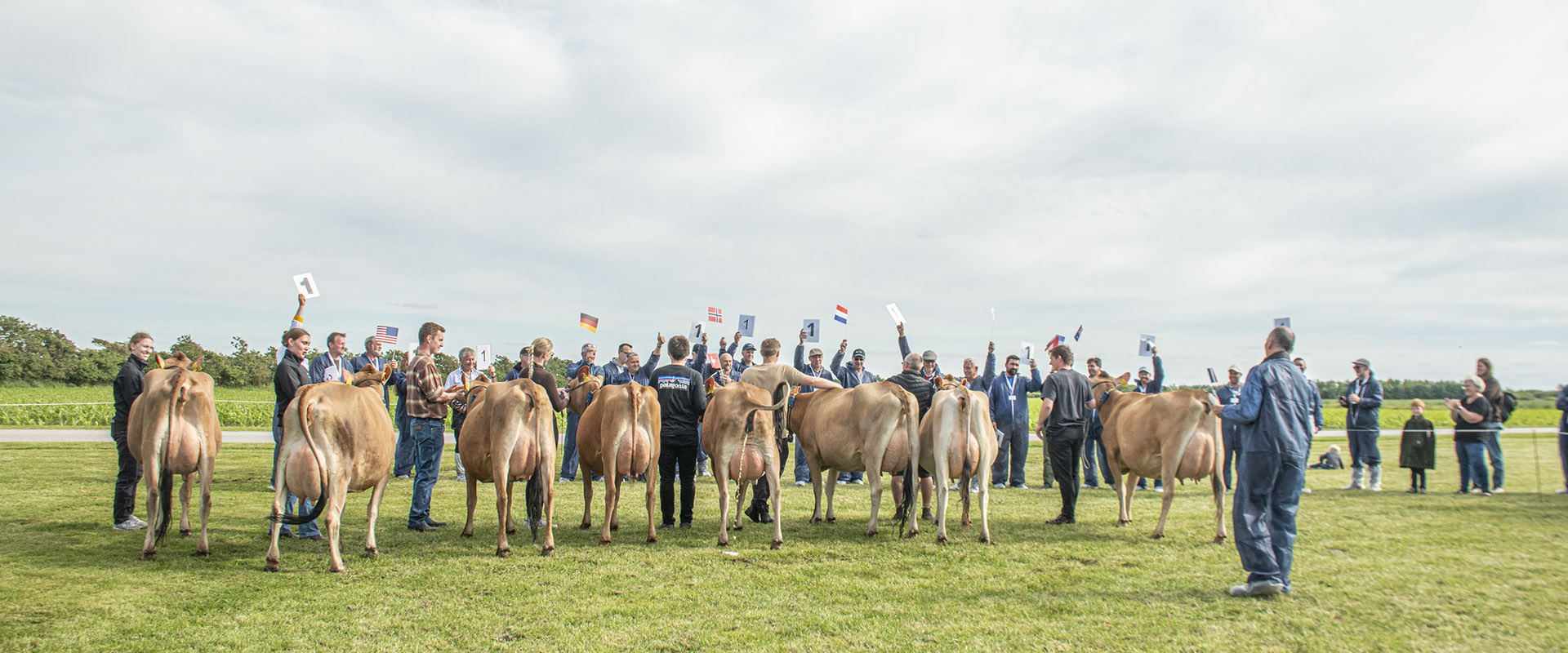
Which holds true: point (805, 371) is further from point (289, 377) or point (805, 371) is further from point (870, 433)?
point (289, 377)

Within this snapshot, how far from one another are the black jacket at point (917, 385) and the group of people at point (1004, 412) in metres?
0.02

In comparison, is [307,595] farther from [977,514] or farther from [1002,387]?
[1002,387]

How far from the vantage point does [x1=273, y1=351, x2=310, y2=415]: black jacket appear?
7922 mm

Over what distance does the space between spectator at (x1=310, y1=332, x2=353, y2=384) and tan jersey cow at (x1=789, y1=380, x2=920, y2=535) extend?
6156 millimetres

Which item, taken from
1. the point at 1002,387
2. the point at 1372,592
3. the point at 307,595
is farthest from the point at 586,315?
the point at 1372,592

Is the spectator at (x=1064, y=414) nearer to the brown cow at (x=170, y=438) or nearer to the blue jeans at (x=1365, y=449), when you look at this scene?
the blue jeans at (x=1365, y=449)

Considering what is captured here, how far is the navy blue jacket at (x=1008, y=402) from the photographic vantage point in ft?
44.8

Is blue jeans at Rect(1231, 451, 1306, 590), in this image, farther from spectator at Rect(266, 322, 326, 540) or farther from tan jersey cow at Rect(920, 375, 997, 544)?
spectator at Rect(266, 322, 326, 540)

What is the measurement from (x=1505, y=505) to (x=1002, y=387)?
24.1 feet

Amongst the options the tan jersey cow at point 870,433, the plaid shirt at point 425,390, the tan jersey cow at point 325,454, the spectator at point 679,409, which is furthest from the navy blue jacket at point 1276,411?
the plaid shirt at point 425,390

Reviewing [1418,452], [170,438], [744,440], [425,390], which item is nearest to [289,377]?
[170,438]

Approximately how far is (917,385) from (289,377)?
277 inches

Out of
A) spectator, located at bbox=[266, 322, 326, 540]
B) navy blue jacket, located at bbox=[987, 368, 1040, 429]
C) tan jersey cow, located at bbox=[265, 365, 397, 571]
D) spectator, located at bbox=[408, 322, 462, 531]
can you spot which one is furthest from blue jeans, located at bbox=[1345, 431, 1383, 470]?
spectator, located at bbox=[266, 322, 326, 540]

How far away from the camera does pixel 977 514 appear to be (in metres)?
10.1
